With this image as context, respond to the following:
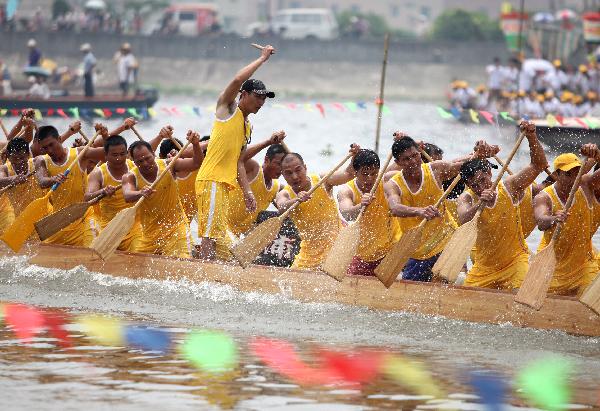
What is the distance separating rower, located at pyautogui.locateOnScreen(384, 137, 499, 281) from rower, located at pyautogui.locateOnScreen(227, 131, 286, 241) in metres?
1.00

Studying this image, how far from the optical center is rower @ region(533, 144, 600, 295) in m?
9.99

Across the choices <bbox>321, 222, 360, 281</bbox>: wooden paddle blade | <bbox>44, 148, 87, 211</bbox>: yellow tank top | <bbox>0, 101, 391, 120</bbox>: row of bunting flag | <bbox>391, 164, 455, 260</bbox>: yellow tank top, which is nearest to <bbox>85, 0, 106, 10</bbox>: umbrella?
<bbox>0, 101, 391, 120</bbox>: row of bunting flag

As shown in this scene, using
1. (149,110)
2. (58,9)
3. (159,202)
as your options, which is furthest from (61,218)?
(58,9)

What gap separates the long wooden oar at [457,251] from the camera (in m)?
10.0

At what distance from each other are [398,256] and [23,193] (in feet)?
14.0

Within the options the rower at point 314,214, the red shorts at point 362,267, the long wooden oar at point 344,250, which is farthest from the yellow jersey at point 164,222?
the long wooden oar at point 344,250

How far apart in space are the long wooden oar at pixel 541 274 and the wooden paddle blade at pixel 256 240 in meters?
2.15

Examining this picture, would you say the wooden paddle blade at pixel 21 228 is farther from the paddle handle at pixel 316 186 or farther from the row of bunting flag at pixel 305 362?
the paddle handle at pixel 316 186

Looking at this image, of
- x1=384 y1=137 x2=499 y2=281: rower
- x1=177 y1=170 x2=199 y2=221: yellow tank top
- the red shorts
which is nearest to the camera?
x1=384 y1=137 x2=499 y2=281: rower

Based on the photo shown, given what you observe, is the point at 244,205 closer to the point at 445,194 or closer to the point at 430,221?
the point at 430,221

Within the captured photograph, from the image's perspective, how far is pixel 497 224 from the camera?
10.5 meters

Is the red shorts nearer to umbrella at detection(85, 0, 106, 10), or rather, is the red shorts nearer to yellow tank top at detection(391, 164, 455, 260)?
yellow tank top at detection(391, 164, 455, 260)

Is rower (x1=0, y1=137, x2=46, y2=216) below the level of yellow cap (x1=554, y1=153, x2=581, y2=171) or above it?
below

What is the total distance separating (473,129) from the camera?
33.2 meters
